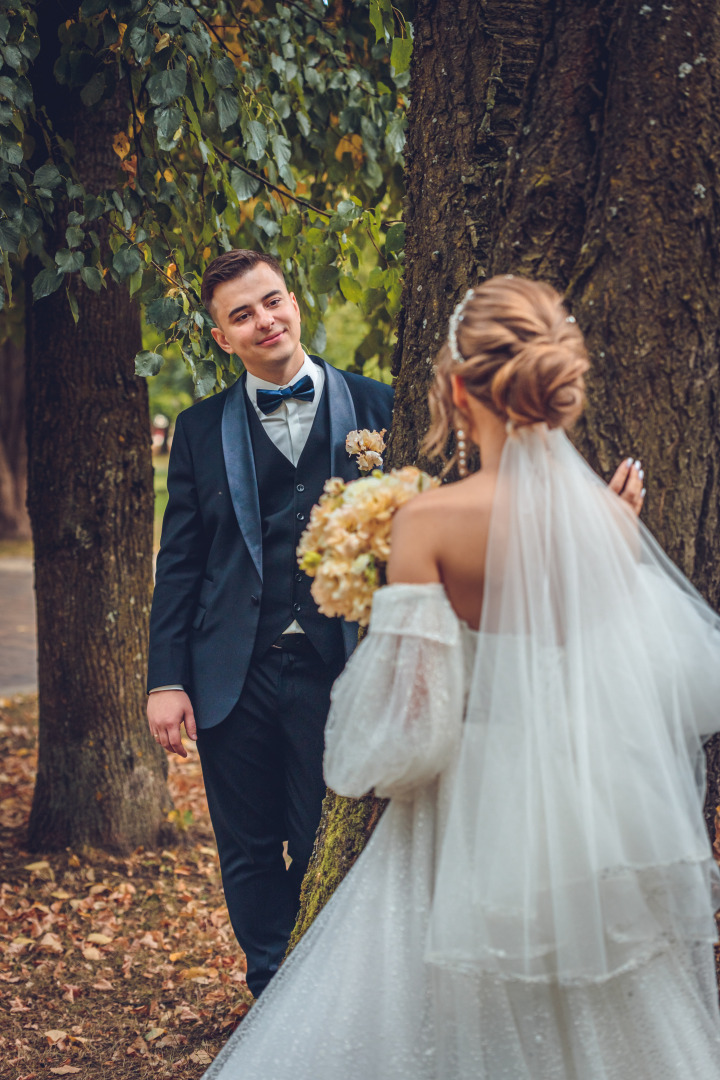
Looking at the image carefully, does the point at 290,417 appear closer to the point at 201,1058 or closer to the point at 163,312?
the point at 163,312

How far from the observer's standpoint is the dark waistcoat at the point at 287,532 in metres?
2.98

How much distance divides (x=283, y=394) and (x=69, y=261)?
0.97 meters

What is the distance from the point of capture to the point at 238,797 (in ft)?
10.1

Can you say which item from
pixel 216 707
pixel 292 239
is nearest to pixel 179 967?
pixel 216 707

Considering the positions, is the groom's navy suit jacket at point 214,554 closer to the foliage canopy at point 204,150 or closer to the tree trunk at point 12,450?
the foliage canopy at point 204,150

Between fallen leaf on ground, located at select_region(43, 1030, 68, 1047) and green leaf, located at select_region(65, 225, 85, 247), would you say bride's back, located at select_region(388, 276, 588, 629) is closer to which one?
green leaf, located at select_region(65, 225, 85, 247)

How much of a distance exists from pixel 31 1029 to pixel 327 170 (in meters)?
3.76

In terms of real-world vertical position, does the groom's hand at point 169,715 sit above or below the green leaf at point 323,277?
below

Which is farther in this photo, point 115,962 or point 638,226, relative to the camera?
point 115,962

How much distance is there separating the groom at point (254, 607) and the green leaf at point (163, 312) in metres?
0.35

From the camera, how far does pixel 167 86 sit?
3211mm

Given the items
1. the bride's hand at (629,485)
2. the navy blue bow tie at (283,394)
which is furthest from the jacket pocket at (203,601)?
the bride's hand at (629,485)

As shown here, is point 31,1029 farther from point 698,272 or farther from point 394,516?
point 698,272

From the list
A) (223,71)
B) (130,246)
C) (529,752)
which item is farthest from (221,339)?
(529,752)
